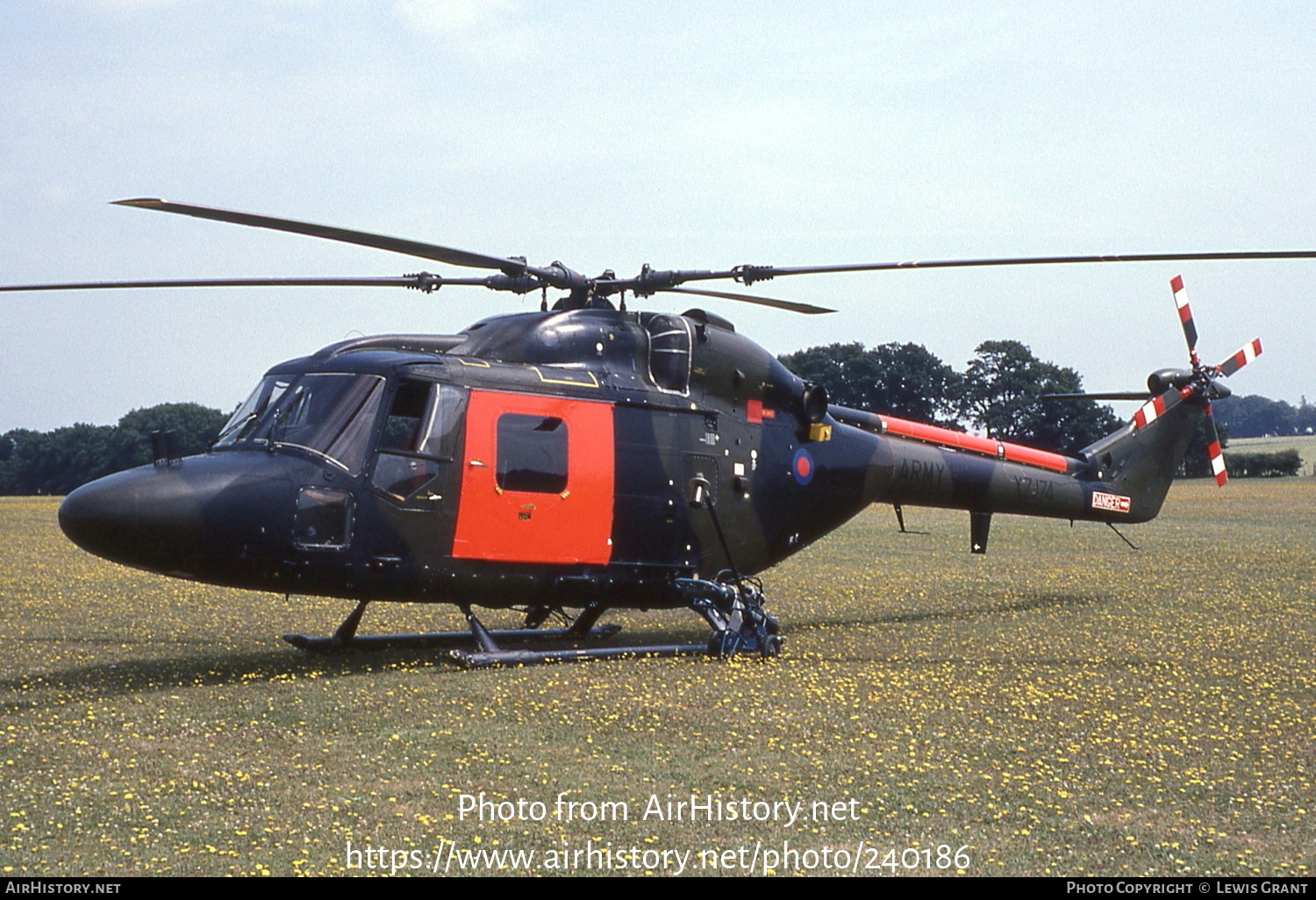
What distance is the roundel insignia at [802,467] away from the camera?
15.6m

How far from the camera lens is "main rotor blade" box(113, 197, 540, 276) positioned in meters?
10.2

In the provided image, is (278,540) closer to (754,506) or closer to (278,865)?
(278,865)

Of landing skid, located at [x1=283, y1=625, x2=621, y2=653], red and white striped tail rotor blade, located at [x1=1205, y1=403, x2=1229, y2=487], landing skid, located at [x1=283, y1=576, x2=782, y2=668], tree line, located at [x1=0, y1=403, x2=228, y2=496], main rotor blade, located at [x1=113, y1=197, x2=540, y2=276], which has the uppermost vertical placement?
main rotor blade, located at [x1=113, y1=197, x2=540, y2=276]

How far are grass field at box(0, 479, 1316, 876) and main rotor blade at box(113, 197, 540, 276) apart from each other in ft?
13.7

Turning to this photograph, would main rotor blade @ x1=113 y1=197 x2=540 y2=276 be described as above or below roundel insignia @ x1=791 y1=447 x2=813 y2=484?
above

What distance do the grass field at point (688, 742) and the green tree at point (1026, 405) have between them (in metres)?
84.5

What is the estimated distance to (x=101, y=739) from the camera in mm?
9680

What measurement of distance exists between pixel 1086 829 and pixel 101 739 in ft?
23.5

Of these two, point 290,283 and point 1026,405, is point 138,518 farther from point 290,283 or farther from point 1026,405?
point 1026,405

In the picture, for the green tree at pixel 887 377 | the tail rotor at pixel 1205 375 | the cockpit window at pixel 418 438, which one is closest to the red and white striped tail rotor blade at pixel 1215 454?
the tail rotor at pixel 1205 375

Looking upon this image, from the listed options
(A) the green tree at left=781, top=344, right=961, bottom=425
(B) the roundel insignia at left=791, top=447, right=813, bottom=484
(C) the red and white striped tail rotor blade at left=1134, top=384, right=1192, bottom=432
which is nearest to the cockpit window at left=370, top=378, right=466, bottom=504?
(B) the roundel insignia at left=791, top=447, right=813, bottom=484

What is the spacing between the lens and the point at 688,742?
32.1ft

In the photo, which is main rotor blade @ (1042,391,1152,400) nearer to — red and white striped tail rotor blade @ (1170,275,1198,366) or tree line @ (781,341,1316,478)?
red and white striped tail rotor blade @ (1170,275,1198,366)

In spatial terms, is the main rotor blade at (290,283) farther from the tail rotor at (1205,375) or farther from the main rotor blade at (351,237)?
the tail rotor at (1205,375)
